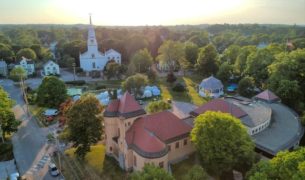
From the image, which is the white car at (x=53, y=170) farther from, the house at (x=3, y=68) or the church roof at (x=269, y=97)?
the house at (x=3, y=68)

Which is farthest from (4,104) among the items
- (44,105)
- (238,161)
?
(238,161)

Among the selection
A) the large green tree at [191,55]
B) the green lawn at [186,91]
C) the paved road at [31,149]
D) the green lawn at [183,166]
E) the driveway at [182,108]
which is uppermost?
the large green tree at [191,55]

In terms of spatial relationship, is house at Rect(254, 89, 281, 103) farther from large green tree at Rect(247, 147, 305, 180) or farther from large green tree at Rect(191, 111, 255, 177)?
large green tree at Rect(247, 147, 305, 180)

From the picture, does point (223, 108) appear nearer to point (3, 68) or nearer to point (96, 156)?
point (96, 156)

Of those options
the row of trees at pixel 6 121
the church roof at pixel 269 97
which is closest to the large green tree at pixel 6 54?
the row of trees at pixel 6 121

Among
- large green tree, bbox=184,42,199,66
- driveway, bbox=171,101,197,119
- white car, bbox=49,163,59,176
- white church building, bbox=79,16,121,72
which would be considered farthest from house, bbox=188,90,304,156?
white church building, bbox=79,16,121,72

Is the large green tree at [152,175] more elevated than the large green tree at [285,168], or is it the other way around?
the large green tree at [285,168]

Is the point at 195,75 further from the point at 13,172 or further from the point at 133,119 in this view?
the point at 13,172
